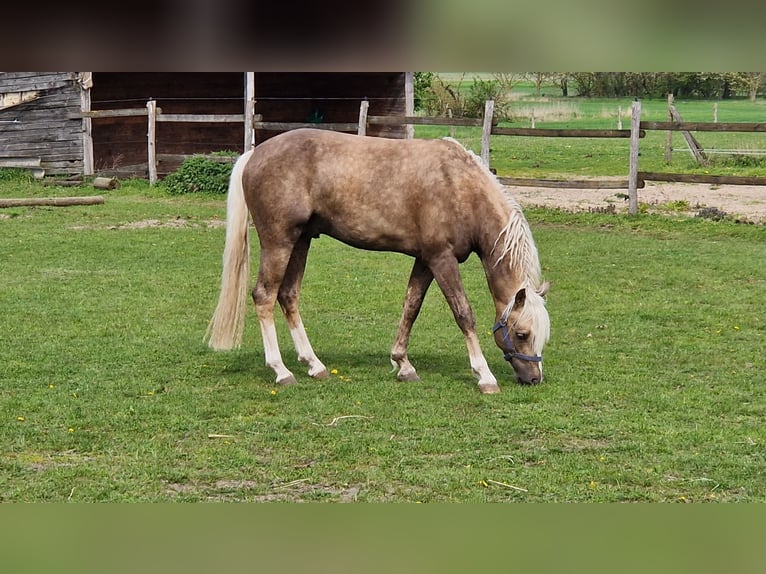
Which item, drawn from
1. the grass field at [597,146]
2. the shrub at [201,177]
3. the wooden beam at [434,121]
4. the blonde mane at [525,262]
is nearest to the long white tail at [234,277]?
the blonde mane at [525,262]

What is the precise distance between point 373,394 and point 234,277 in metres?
1.35

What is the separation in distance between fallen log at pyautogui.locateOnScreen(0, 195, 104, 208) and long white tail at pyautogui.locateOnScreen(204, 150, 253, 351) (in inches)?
414

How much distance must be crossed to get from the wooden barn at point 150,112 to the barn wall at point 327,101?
2cm

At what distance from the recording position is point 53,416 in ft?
18.8

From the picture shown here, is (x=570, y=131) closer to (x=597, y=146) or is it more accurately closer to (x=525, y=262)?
(x=525, y=262)

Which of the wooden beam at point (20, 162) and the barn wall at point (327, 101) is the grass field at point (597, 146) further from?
the wooden beam at point (20, 162)

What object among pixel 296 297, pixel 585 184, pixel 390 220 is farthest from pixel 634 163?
pixel 296 297

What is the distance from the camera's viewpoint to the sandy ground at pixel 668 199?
610 inches

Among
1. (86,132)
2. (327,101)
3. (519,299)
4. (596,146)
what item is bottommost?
(519,299)

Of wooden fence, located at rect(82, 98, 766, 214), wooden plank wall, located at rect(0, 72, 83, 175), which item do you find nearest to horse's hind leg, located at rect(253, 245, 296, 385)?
wooden fence, located at rect(82, 98, 766, 214)

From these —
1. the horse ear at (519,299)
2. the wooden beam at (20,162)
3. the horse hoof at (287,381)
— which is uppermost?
the wooden beam at (20,162)

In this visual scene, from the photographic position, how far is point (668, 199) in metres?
16.5

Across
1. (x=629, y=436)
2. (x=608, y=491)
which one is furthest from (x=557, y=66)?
(x=629, y=436)

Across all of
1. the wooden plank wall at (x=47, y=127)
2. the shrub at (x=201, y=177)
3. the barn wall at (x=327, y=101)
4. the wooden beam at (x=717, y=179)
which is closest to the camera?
the wooden beam at (x=717, y=179)
